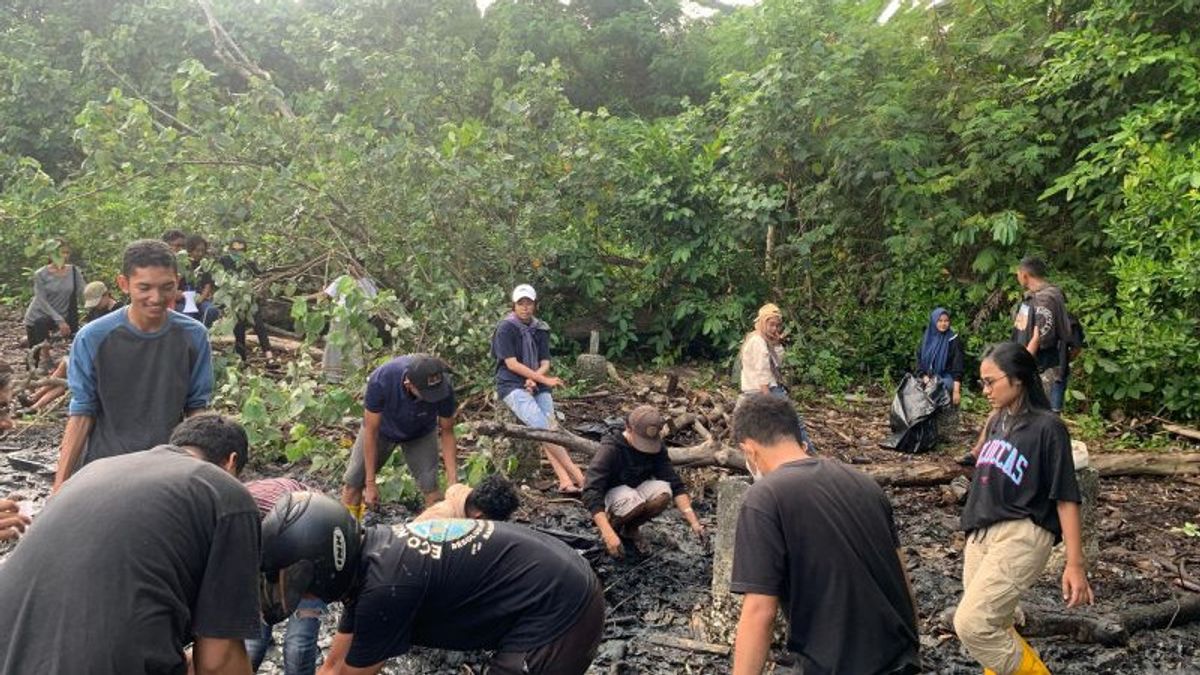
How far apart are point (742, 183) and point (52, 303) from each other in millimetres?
8753

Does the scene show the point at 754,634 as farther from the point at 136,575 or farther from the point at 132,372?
the point at 132,372

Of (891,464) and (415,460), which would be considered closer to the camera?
(415,460)

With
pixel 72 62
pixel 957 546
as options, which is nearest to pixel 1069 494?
pixel 957 546

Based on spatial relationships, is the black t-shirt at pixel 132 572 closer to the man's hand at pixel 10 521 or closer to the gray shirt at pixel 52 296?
the man's hand at pixel 10 521

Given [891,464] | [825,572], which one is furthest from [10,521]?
[891,464]

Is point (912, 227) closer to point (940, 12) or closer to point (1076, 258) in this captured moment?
point (1076, 258)

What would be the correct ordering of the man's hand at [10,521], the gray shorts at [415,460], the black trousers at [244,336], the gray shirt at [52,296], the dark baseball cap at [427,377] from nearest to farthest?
the man's hand at [10,521]
the dark baseball cap at [427,377]
the gray shorts at [415,460]
the black trousers at [244,336]
the gray shirt at [52,296]

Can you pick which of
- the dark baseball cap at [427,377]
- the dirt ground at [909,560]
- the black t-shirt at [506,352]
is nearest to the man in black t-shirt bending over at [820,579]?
the dirt ground at [909,560]

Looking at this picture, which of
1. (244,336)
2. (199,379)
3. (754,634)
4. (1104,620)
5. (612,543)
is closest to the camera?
(754,634)

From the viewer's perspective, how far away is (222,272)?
821cm

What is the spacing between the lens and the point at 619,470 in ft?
17.9

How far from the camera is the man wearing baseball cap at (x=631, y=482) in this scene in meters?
5.36

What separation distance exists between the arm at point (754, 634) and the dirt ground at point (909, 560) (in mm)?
1827

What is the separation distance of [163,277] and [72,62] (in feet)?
55.6
